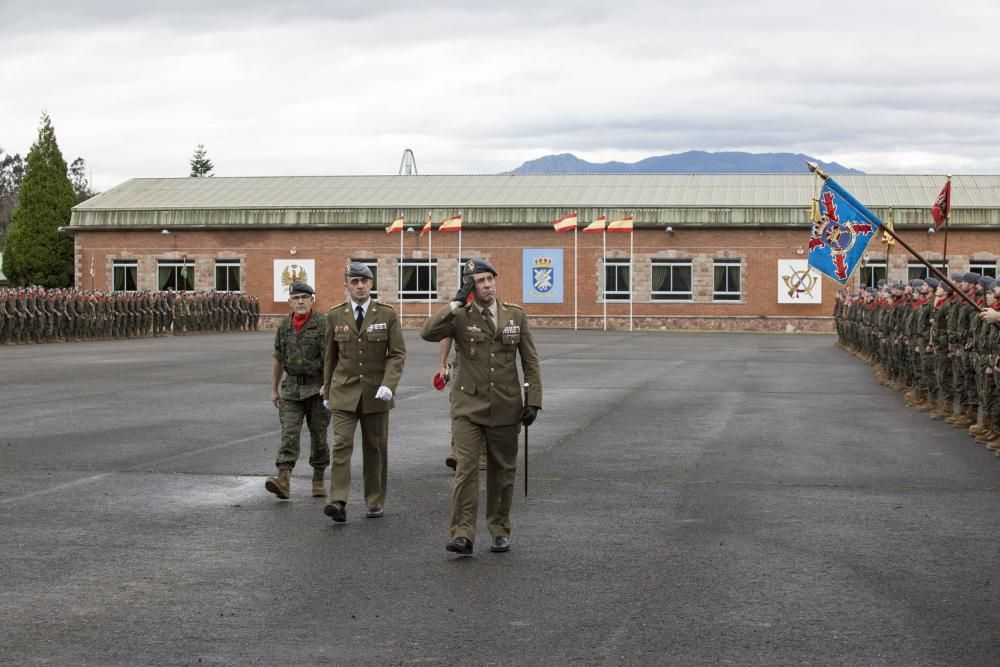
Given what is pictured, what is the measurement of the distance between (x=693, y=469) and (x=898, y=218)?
158ft

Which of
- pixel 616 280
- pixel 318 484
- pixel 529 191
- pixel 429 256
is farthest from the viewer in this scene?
pixel 529 191

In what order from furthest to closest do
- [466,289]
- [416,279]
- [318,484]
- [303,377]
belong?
[416,279] < [318,484] < [303,377] < [466,289]

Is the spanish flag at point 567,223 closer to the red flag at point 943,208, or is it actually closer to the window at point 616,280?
the window at point 616,280

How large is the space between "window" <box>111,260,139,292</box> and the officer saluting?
57415 millimetres

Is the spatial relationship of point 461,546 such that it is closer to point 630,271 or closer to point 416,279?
point 630,271

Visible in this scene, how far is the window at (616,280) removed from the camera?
5875cm

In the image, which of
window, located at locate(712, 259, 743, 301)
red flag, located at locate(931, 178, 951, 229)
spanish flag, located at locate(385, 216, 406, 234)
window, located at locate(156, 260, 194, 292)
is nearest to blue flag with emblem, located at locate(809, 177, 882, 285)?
red flag, located at locate(931, 178, 951, 229)

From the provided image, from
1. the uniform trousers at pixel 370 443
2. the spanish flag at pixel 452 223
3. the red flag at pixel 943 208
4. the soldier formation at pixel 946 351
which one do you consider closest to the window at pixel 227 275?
the spanish flag at pixel 452 223

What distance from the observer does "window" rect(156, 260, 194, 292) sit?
62969mm

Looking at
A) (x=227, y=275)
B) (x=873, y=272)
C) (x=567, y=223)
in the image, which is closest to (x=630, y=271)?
(x=567, y=223)

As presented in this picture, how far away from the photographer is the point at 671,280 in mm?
58656

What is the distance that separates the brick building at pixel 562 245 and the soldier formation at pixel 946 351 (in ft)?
104

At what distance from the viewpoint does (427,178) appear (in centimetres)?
7012

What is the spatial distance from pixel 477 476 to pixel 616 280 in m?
50.8
